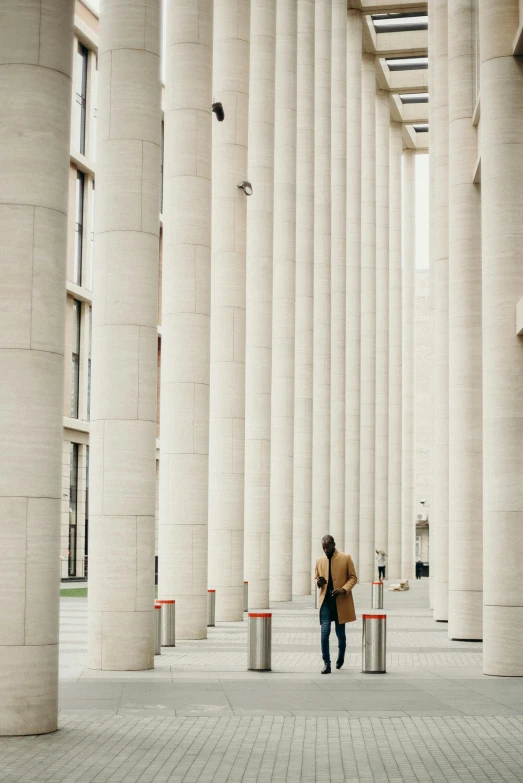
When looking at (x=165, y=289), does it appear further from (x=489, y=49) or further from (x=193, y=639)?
(x=489, y=49)

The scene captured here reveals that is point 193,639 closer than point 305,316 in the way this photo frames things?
Yes

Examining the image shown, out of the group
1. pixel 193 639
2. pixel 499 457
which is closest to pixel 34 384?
pixel 499 457

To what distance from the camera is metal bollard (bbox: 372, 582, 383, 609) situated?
1166 inches

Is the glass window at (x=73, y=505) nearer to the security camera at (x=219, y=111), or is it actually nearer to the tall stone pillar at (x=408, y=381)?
the tall stone pillar at (x=408, y=381)

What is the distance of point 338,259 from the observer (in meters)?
51.1

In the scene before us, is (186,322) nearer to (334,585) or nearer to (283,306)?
(334,585)

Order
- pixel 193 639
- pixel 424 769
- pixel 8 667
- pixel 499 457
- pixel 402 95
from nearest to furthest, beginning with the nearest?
pixel 424 769
pixel 8 667
pixel 499 457
pixel 193 639
pixel 402 95

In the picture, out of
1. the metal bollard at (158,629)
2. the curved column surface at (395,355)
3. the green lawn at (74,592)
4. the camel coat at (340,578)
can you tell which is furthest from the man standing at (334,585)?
the curved column surface at (395,355)

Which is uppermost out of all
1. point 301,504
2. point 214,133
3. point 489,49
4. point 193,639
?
point 214,133

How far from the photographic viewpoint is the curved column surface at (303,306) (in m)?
41.0

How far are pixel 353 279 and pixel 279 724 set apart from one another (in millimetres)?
43644

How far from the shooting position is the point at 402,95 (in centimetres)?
6556

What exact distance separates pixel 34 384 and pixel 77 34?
4220 cm

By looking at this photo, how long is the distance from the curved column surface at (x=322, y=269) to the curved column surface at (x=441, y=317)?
14.0m
